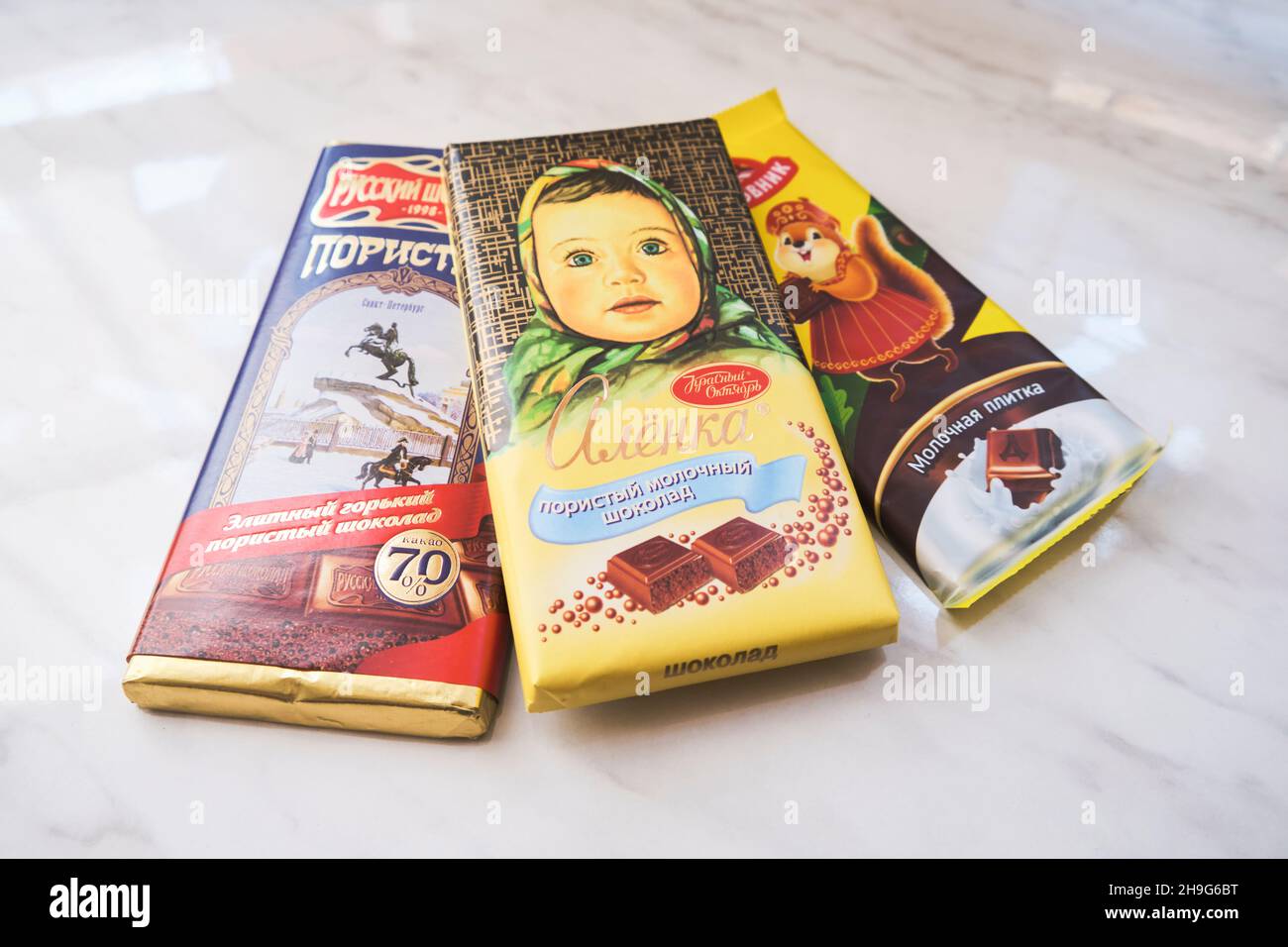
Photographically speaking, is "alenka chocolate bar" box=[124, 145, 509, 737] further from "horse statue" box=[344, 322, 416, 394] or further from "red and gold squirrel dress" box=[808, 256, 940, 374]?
"red and gold squirrel dress" box=[808, 256, 940, 374]

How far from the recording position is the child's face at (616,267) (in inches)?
30.2

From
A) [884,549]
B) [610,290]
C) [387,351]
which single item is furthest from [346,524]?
[884,549]

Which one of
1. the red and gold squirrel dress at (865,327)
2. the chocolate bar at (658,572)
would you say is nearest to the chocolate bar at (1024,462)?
the red and gold squirrel dress at (865,327)

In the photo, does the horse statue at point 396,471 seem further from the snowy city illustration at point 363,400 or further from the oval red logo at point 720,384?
the oval red logo at point 720,384

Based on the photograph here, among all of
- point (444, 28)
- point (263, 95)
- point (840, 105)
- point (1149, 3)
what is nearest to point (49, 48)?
point (263, 95)

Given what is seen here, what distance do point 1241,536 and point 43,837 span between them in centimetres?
83

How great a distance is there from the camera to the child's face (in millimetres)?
768

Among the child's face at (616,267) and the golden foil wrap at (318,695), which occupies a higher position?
the child's face at (616,267)

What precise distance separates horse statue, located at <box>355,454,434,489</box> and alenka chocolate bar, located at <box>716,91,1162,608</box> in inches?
12.1

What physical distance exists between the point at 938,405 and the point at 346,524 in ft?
1.42

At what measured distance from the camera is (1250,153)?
3.29ft

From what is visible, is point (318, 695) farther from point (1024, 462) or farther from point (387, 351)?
point (1024, 462)

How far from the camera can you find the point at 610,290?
0.78 meters

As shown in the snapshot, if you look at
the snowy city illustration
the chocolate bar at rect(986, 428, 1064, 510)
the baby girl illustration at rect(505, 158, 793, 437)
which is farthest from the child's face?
the chocolate bar at rect(986, 428, 1064, 510)
